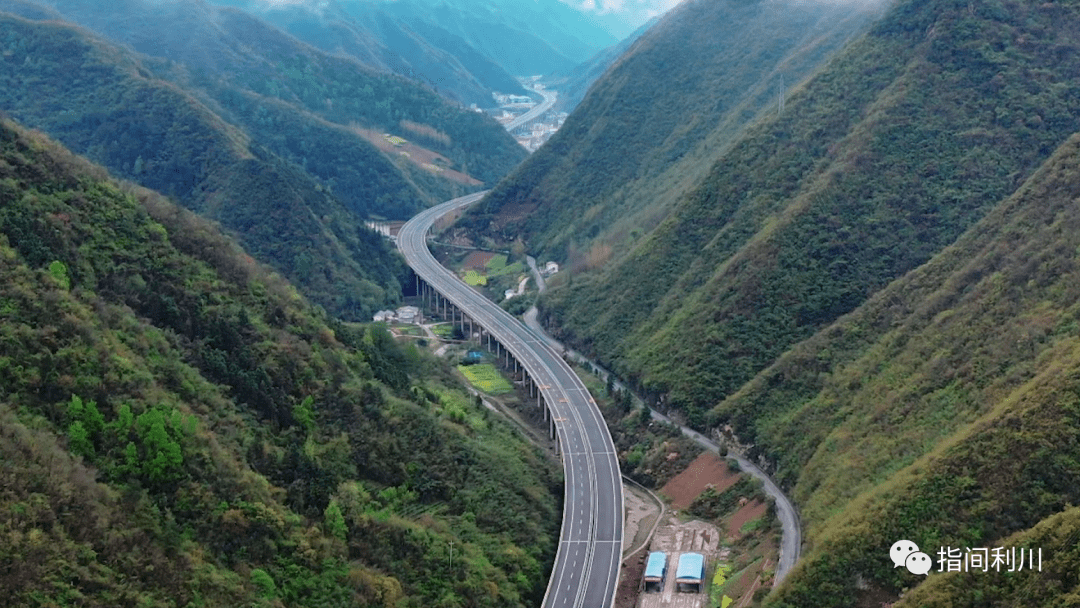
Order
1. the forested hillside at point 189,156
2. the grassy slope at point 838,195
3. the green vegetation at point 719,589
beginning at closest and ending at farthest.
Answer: the green vegetation at point 719,589 → the grassy slope at point 838,195 → the forested hillside at point 189,156

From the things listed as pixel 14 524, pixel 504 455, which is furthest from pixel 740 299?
pixel 14 524

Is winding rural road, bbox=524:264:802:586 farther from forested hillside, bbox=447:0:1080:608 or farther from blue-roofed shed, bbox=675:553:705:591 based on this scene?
blue-roofed shed, bbox=675:553:705:591

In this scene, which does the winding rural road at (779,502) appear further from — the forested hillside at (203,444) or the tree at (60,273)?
the tree at (60,273)

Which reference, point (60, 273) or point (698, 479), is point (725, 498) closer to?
point (698, 479)

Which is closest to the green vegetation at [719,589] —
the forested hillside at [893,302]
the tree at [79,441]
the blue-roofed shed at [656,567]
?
the blue-roofed shed at [656,567]

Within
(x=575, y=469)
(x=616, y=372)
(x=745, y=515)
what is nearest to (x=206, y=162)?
(x=616, y=372)

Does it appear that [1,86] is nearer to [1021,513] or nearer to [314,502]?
[314,502]
